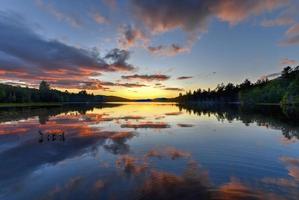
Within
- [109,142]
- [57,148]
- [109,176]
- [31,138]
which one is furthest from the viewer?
[31,138]

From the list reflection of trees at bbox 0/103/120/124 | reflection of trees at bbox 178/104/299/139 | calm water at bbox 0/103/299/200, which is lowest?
calm water at bbox 0/103/299/200

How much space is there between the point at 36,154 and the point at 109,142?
756 cm

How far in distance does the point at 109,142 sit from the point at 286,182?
17254 mm

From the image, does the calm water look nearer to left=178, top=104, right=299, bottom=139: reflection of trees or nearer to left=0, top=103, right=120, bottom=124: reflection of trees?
left=178, top=104, right=299, bottom=139: reflection of trees

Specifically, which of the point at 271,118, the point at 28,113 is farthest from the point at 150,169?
the point at 28,113

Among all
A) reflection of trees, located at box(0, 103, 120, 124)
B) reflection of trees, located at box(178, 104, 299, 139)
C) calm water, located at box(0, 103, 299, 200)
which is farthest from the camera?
reflection of trees, located at box(0, 103, 120, 124)

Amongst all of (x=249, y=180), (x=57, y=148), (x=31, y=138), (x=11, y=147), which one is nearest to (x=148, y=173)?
(x=249, y=180)

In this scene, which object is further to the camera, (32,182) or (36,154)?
A: (36,154)

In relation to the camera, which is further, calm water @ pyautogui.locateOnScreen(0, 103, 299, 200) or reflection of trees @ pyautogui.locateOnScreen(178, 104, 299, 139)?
reflection of trees @ pyautogui.locateOnScreen(178, 104, 299, 139)

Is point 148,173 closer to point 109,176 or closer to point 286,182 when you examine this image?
point 109,176

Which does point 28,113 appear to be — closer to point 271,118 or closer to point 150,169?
point 150,169

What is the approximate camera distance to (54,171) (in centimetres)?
1405

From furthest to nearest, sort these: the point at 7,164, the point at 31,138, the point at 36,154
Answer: the point at 31,138, the point at 36,154, the point at 7,164

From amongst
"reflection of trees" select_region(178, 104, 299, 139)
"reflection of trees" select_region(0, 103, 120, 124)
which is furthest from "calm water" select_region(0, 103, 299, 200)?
"reflection of trees" select_region(0, 103, 120, 124)
